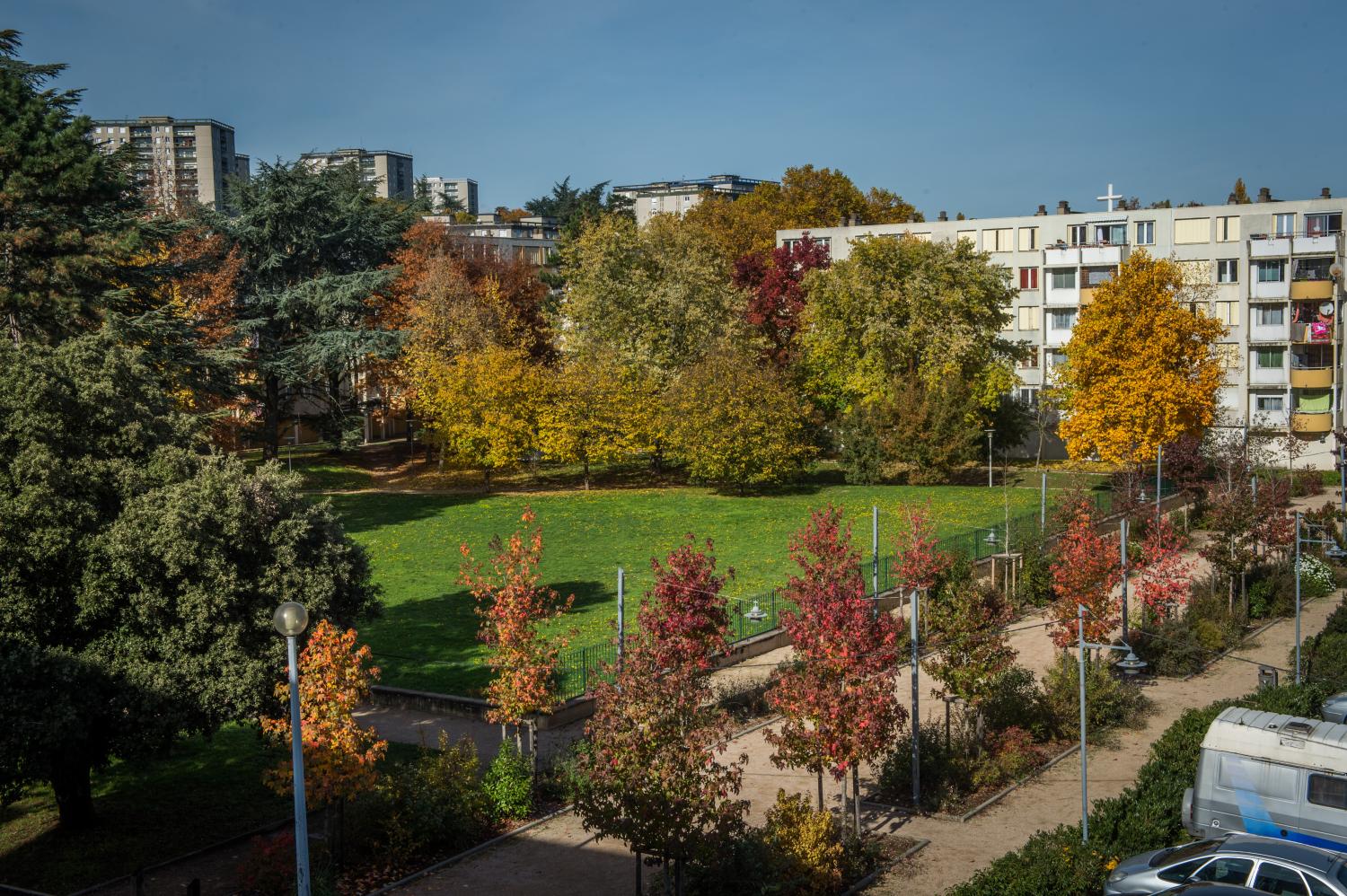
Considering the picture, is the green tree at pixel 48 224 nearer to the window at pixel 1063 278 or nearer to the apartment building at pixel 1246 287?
the apartment building at pixel 1246 287

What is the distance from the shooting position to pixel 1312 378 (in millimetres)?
62031

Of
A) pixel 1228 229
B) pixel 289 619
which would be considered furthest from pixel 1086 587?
pixel 1228 229

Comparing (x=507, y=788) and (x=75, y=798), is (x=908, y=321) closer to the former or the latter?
(x=507, y=788)

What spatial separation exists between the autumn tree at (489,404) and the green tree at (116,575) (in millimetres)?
32759

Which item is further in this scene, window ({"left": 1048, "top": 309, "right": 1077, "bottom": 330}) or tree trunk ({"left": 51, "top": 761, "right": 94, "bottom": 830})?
window ({"left": 1048, "top": 309, "right": 1077, "bottom": 330})

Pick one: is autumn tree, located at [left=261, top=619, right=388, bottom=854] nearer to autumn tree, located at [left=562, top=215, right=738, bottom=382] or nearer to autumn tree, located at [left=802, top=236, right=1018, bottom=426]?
autumn tree, located at [left=562, top=215, right=738, bottom=382]

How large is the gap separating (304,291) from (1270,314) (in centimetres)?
5198

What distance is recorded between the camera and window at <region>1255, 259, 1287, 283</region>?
63.7 metres

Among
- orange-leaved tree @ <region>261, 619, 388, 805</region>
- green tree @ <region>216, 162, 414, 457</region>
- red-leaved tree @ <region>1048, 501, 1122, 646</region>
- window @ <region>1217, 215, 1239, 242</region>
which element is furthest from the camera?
window @ <region>1217, 215, 1239, 242</region>

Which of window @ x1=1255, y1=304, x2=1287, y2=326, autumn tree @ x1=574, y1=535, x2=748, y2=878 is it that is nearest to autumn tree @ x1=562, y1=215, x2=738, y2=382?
window @ x1=1255, y1=304, x2=1287, y2=326

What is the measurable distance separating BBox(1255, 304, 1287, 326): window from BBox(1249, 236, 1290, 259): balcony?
278 cm

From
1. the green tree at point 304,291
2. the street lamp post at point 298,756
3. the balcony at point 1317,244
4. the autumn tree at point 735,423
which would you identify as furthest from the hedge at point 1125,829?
the balcony at point 1317,244

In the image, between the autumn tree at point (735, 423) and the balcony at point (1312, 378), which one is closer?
the autumn tree at point (735, 423)

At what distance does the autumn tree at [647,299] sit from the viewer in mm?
57719
